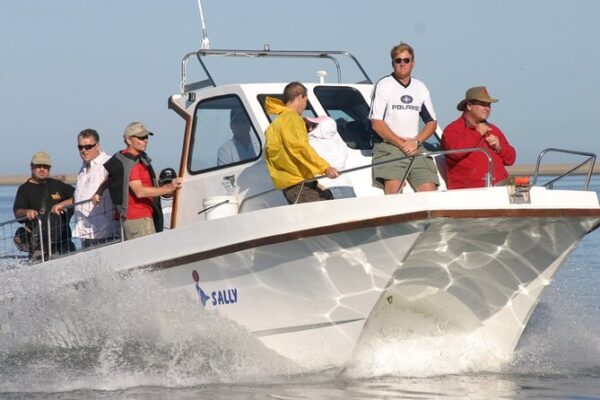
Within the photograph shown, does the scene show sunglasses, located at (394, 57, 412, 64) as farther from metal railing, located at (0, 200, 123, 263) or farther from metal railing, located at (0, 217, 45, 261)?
metal railing, located at (0, 217, 45, 261)

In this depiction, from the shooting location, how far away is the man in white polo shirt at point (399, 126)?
27.5ft

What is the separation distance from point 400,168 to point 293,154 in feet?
2.72

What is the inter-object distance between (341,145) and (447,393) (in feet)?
6.43

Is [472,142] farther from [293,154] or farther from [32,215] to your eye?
[32,215]

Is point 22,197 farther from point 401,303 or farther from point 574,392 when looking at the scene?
point 574,392

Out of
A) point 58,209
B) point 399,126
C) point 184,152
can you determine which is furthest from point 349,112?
point 58,209

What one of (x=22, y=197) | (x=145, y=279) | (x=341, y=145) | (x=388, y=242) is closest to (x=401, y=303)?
(x=388, y=242)

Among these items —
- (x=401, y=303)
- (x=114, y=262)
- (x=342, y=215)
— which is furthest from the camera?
(x=114, y=262)

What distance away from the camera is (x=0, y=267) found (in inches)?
405

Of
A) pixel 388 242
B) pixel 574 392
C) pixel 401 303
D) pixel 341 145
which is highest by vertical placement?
pixel 341 145

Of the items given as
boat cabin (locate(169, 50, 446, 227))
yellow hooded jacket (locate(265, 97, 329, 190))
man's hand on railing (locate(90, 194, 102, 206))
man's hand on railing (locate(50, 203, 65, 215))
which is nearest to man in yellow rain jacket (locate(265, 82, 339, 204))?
yellow hooded jacket (locate(265, 97, 329, 190))

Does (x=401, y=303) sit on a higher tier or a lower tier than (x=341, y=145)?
lower

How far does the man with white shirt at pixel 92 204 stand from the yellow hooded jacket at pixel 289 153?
198cm

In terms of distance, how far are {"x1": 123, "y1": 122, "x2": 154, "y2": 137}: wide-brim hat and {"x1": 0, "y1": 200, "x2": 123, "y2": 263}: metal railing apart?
2.26ft
